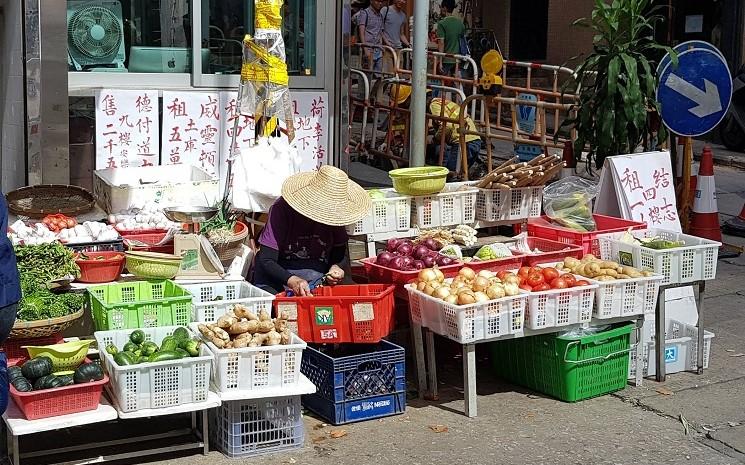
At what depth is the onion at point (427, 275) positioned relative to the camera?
6434mm

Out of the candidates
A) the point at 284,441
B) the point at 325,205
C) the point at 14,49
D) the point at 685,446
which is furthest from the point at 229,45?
the point at 685,446

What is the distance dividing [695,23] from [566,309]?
13769 millimetres

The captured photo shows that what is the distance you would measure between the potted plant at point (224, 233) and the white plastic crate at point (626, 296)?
240cm

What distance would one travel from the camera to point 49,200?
748cm

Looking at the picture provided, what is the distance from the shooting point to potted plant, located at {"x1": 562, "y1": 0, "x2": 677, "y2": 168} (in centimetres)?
813

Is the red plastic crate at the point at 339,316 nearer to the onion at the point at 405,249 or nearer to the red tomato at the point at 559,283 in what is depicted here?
the onion at the point at 405,249

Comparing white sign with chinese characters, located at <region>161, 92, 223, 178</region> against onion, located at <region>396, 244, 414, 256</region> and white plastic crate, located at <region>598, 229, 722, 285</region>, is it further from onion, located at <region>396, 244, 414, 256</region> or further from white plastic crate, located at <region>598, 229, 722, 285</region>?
white plastic crate, located at <region>598, 229, 722, 285</region>

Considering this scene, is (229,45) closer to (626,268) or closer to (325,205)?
(325,205)

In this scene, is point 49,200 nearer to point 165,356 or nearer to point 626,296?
point 165,356

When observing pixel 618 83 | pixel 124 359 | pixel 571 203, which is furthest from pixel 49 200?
pixel 618 83

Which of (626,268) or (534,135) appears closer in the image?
(626,268)

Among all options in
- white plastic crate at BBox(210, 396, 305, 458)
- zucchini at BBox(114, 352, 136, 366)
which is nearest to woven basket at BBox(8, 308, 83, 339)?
zucchini at BBox(114, 352, 136, 366)

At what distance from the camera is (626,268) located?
6.78 meters

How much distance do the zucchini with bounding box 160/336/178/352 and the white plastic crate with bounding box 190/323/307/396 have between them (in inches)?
7.2
